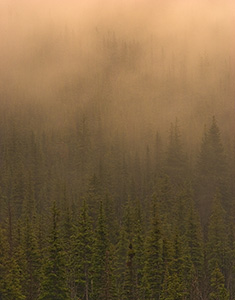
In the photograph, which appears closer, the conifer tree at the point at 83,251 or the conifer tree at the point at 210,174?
the conifer tree at the point at 83,251

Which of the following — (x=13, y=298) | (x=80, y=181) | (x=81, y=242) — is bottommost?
(x=80, y=181)

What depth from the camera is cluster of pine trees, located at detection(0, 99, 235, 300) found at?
40062mm

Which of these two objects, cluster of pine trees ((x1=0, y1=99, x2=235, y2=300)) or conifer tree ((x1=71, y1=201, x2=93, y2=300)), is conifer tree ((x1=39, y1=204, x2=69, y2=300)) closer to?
cluster of pine trees ((x1=0, y1=99, x2=235, y2=300))

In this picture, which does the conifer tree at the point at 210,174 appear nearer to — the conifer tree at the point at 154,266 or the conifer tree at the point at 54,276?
the conifer tree at the point at 154,266

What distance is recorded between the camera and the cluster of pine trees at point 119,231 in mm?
40062

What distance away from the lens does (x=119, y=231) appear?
191ft

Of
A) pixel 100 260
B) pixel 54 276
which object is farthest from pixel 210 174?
pixel 54 276

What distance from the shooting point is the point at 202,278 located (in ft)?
179

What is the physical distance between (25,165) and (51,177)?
7.37m

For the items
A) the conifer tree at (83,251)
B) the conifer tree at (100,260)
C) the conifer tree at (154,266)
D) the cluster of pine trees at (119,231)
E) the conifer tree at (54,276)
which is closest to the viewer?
the conifer tree at (54,276)

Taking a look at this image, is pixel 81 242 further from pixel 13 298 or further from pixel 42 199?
pixel 42 199

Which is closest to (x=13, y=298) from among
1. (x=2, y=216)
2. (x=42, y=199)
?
(x=2, y=216)

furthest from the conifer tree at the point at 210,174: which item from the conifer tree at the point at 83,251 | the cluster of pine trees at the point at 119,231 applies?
the conifer tree at the point at 83,251

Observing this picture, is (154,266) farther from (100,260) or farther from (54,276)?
(54,276)
